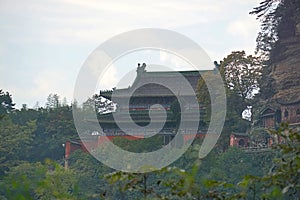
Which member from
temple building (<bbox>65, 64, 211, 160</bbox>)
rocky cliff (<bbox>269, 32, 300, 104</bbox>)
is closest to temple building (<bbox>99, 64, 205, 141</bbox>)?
temple building (<bbox>65, 64, 211, 160</bbox>)

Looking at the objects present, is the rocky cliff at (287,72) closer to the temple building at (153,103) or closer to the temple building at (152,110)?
the temple building at (152,110)

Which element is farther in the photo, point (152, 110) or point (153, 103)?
point (153, 103)

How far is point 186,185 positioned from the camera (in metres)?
2.97

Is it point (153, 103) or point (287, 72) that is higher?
point (287, 72)

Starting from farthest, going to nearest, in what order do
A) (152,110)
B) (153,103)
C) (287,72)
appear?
(153,103), (152,110), (287,72)

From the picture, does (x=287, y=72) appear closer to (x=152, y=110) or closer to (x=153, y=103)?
(x=152, y=110)

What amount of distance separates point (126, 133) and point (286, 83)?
7.33 meters

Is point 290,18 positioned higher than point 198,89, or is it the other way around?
point 290,18

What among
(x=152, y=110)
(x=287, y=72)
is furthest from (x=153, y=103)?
(x=287, y=72)

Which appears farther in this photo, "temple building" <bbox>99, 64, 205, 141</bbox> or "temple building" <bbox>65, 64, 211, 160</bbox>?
"temple building" <bbox>99, 64, 205, 141</bbox>

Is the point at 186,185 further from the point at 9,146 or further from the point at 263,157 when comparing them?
the point at 9,146


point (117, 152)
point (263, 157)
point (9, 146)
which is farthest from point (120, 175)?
point (9, 146)

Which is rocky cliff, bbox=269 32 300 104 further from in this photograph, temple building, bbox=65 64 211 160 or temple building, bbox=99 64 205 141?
temple building, bbox=99 64 205 141

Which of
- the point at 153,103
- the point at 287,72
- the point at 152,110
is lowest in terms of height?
the point at 152,110
